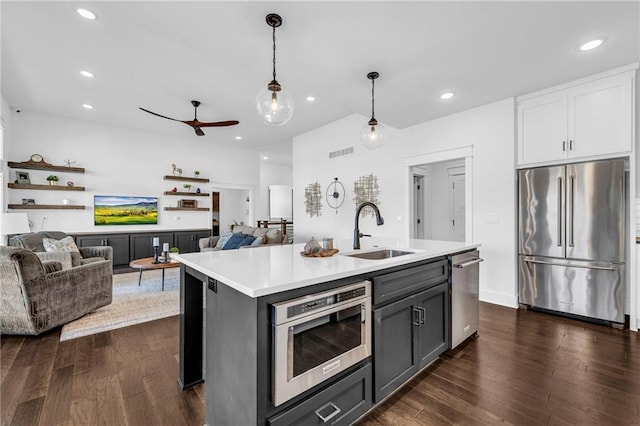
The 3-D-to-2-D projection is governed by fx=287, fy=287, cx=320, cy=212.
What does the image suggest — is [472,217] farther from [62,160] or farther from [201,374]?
[62,160]

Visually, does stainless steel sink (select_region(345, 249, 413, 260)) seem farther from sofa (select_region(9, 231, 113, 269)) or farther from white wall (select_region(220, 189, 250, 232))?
white wall (select_region(220, 189, 250, 232))

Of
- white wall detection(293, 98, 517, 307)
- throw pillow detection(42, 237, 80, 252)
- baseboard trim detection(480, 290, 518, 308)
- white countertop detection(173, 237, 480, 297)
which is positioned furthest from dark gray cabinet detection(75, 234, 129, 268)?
baseboard trim detection(480, 290, 518, 308)

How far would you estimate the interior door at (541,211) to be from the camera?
3.33 metres

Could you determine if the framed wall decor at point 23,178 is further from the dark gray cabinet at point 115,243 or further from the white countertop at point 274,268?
the white countertop at point 274,268

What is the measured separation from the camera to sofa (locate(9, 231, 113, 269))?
3.30 metres

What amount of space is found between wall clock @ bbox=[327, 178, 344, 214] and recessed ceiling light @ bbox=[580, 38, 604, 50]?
3.88 meters

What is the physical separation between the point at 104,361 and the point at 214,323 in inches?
60.5

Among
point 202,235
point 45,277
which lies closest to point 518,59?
point 45,277

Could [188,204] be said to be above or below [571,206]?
above

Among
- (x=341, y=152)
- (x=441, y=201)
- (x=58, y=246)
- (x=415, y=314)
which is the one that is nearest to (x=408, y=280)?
(x=415, y=314)

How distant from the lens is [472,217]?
4.08m

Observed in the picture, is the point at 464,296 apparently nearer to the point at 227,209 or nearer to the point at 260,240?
the point at 260,240

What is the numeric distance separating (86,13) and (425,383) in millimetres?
4131

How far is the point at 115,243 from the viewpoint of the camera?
5.97 metres
